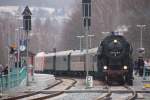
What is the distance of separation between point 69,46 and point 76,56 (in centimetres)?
8090

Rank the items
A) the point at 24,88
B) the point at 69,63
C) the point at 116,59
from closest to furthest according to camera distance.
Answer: the point at 24,88, the point at 116,59, the point at 69,63

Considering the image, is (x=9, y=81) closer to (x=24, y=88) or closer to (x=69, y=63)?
(x=24, y=88)

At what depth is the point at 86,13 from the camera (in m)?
44.1

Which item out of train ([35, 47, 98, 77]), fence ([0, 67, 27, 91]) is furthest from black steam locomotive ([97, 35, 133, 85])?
fence ([0, 67, 27, 91])

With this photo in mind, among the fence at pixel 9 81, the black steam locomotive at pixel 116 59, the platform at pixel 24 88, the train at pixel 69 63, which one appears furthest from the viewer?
the train at pixel 69 63

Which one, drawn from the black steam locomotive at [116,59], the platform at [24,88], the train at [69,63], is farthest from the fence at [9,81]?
the train at [69,63]

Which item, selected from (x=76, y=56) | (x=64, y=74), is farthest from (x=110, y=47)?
(x=64, y=74)

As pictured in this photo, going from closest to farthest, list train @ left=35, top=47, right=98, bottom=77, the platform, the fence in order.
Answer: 1. the platform
2. the fence
3. train @ left=35, top=47, right=98, bottom=77

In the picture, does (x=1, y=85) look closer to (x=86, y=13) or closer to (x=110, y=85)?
(x=86, y=13)

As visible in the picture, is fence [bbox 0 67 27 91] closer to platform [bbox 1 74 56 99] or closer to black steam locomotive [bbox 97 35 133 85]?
platform [bbox 1 74 56 99]

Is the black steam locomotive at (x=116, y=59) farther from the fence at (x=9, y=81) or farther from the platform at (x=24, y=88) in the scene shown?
the fence at (x=9, y=81)

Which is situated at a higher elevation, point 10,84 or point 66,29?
point 66,29

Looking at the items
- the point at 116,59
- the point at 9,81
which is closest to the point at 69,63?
the point at 116,59

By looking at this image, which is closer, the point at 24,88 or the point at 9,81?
the point at 9,81
